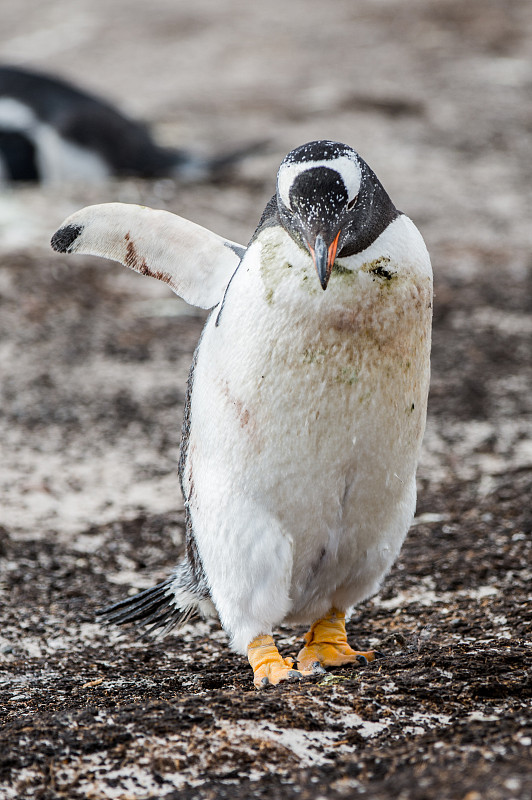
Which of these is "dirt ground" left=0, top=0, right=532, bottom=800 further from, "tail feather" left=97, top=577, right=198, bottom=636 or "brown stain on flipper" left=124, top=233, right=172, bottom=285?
"brown stain on flipper" left=124, top=233, right=172, bottom=285

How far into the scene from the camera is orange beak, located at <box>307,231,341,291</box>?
6.77ft

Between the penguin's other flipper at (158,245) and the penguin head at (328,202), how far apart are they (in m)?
0.46

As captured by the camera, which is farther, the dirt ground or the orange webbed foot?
the orange webbed foot

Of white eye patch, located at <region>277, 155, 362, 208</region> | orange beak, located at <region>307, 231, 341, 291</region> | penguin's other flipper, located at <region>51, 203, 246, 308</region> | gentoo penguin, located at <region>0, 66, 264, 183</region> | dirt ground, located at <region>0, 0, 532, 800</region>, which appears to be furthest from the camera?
gentoo penguin, located at <region>0, 66, 264, 183</region>

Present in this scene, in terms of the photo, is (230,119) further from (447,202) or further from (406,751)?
(406,751)

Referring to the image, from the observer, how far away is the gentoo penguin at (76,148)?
25.8ft

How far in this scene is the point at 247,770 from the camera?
191cm

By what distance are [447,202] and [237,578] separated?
568 centimetres

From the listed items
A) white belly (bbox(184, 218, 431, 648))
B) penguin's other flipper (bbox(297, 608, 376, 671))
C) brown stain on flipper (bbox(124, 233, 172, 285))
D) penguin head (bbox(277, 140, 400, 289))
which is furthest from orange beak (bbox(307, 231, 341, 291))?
penguin's other flipper (bbox(297, 608, 376, 671))

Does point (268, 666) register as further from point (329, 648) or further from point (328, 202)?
point (328, 202)

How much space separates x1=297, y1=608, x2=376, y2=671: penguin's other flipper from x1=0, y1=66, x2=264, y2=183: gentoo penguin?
5.67m

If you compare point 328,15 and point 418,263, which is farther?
point 328,15

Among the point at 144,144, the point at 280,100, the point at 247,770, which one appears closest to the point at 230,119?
the point at 280,100

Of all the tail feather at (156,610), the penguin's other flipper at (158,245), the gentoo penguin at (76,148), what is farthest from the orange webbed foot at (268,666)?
the gentoo penguin at (76,148)
